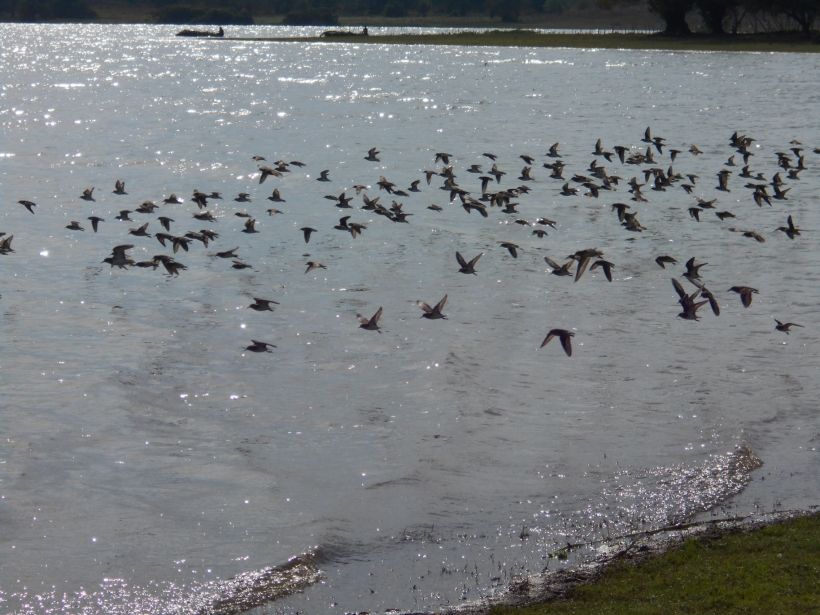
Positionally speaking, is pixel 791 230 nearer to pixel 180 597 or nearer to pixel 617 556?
pixel 617 556

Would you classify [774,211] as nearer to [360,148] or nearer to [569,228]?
[569,228]

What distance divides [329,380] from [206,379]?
2.06 m

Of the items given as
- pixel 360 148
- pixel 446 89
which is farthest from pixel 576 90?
pixel 360 148

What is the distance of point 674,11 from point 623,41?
659cm

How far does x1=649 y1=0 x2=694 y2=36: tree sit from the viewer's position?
114 m

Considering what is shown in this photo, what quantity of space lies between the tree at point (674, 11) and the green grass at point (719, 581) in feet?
366

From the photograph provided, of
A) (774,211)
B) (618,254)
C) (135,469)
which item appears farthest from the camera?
(774,211)

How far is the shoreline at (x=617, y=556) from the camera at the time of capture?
9781mm

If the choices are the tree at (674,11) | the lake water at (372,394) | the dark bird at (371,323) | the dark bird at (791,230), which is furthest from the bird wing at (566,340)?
the tree at (674,11)

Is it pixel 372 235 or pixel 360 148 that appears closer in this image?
pixel 372 235

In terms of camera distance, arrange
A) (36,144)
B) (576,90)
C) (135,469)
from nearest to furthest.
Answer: (135,469)
(36,144)
(576,90)

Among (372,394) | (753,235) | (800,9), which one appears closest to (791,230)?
(753,235)

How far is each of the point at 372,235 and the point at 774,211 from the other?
12341mm

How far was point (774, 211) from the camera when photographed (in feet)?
102
